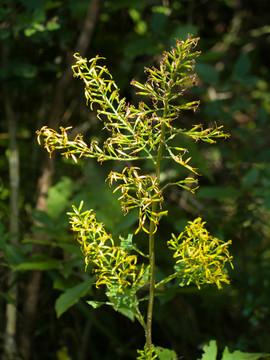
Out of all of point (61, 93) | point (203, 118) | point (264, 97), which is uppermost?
point (264, 97)

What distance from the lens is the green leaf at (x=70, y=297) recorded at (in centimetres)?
129

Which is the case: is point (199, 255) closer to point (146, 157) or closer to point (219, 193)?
point (146, 157)

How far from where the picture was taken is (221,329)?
6.95ft

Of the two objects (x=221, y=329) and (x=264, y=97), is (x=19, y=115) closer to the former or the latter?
(x=221, y=329)

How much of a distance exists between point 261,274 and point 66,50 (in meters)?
1.27

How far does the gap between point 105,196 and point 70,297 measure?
1.53 feet

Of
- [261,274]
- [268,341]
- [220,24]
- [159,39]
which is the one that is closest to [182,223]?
[261,274]

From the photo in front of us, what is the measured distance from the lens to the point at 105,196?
66.9 inches

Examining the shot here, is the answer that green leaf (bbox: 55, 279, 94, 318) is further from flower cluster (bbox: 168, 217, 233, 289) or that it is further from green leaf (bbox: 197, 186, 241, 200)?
green leaf (bbox: 197, 186, 241, 200)

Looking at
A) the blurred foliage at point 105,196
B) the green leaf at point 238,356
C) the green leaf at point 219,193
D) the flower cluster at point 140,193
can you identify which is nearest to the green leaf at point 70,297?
the blurred foliage at point 105,196

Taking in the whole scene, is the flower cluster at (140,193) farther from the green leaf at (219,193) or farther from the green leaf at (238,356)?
the green leaf at (219,193)

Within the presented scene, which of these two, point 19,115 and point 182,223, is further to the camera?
point 19,115

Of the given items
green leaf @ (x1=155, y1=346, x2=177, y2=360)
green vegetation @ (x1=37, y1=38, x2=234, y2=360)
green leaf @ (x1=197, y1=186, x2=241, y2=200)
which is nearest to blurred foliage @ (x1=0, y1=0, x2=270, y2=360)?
green leaf @ (x1=197, y1=186, x2=241, y2=200)

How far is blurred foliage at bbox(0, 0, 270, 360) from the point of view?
5.48ft
